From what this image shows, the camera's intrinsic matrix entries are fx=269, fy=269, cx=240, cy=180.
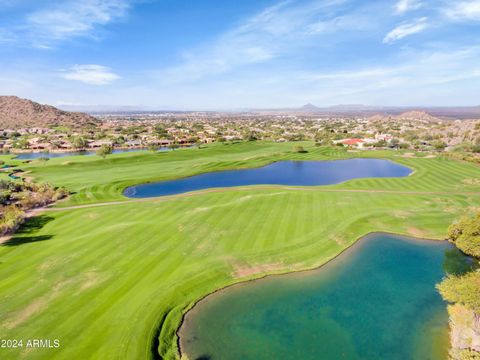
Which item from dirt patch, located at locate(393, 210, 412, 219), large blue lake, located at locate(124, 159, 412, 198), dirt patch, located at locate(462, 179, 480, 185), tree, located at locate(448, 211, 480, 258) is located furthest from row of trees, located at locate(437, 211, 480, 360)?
dirt patch, located at locate(462, 179, 480, 185)

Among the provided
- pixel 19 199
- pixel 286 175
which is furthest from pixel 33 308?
pixel 286 175

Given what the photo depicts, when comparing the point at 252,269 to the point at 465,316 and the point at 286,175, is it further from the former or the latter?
the point at 286,175

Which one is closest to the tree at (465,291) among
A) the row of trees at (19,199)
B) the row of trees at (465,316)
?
the row of trees at (465,316)

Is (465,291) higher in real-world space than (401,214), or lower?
higher

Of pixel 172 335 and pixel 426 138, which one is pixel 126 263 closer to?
pixel 172 335

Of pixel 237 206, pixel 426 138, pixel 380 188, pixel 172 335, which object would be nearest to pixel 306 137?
pixel 426 138

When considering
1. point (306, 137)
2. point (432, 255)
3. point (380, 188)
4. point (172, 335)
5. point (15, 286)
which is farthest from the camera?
point (306, 137)
